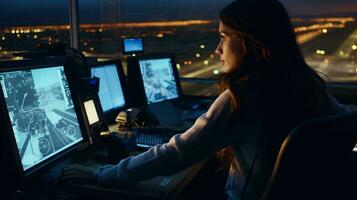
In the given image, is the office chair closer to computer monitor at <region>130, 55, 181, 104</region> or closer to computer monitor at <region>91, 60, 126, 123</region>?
computer monitor at <region>91, 60, 126, 123</region>

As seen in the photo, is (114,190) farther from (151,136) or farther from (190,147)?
(151,136)

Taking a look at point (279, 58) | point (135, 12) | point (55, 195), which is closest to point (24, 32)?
point (135, 12)

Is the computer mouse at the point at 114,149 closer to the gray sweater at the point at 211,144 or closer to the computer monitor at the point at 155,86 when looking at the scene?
the gray sweater at the point at 211,144

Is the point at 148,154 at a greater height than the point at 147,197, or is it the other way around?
the point at 148,154

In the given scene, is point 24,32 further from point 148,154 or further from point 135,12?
point 148,154

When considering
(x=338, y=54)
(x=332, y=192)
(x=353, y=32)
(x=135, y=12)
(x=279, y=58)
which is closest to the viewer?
(x=332, y=192)

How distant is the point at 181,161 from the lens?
1258mm

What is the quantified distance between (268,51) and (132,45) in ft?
6.29

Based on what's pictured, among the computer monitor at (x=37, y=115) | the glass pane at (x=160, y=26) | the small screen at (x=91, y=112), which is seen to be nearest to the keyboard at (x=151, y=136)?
the small screen at (x=91, y=112)

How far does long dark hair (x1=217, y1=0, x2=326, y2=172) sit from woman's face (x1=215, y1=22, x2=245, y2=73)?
0.02m

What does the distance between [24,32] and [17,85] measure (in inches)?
71.9

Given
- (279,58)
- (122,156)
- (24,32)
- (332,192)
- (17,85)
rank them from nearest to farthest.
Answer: (332,192), (279,58), (17,85), (122,156), (24,32)

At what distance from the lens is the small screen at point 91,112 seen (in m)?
1.93

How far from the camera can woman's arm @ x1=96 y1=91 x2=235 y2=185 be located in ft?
4.04
